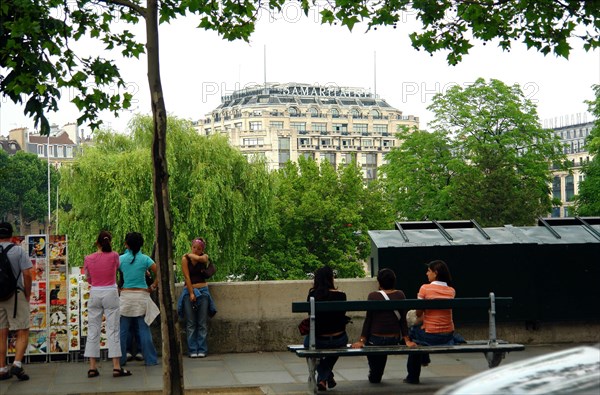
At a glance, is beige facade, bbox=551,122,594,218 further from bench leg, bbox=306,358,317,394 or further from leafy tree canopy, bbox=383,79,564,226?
bench leg, bbox=306,358,317,394

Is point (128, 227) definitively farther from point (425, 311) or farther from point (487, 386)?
point (487, 386)

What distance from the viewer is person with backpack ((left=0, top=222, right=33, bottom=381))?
11430 millimetres

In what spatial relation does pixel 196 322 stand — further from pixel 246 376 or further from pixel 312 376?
pixel 312 376

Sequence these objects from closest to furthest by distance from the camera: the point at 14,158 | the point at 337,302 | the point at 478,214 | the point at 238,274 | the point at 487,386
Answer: the point at 487,386, the point at 337,302, the point at 478,214, the point at 238,274, the point at 14,158

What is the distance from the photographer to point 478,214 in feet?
212

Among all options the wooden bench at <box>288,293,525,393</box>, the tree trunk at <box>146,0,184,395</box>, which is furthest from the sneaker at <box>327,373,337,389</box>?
the tree trunk at <box>146,0,184,395</box>

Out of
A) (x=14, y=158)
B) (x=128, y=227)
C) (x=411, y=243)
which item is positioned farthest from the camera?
(x=14, y=158)

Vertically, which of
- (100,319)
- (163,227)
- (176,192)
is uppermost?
(176,192)

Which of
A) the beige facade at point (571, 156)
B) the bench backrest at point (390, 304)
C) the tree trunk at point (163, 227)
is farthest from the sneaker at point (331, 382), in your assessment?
the beige facade at point (571, 156)

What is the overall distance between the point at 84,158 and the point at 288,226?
2748 centimetres

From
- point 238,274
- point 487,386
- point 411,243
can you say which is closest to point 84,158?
point 238,274

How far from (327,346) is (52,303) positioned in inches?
159

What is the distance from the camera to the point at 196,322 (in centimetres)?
1312

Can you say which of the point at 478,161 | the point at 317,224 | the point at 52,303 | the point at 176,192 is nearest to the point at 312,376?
the point at 52,303
